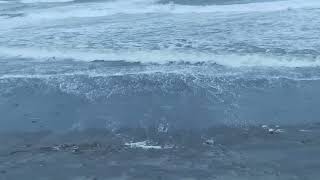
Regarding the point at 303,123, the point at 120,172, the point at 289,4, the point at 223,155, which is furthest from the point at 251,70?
the point at 289,4

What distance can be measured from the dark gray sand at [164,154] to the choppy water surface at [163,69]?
702mm

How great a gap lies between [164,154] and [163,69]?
6.47 m

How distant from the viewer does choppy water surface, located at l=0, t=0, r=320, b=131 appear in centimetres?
1491

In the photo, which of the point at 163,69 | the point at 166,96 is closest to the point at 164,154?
the point at 166,96

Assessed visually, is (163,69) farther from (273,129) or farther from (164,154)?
(164,154)

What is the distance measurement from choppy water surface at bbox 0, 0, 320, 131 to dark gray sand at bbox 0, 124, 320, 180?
0.70 metres

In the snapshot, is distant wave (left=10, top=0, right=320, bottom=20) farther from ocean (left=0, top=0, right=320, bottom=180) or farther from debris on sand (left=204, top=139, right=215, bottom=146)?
debris on sand (left=204, top=139, right=215, bottom=146)

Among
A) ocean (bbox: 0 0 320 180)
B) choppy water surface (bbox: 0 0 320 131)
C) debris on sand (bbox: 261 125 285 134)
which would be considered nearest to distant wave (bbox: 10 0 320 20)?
choppy water surface (bbox: 0 0 320 131)

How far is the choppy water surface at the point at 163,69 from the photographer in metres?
14.9

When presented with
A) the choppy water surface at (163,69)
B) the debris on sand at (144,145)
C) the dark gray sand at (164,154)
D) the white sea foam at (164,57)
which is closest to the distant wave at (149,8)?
the choppy water surface at (163,69)

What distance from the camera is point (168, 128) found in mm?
13938

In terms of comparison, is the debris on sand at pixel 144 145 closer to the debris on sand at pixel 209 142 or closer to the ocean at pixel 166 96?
the ocean at pixel 166 96

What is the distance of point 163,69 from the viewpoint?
726 inches

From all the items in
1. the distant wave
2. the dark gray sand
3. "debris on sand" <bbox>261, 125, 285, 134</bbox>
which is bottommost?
the dark gray sand
